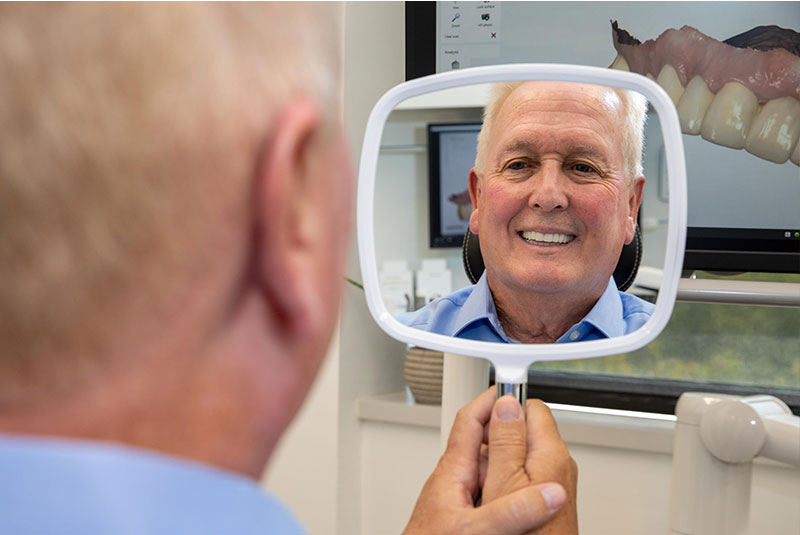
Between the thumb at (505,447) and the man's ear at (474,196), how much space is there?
6.9 inches

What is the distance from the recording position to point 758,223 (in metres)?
1.24

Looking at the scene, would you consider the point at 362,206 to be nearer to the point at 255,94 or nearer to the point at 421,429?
the point at 255,94

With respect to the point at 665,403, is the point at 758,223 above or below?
above

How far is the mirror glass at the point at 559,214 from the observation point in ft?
2.29

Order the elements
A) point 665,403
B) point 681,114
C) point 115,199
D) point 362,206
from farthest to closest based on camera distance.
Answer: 1. point 665,403
2. point 681,114
3. point 362,206
4. point 115,199

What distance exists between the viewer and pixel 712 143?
4.06 ft

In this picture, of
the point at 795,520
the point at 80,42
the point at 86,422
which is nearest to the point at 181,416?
the point at 86,422

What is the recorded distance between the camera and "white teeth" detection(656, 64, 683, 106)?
123cm

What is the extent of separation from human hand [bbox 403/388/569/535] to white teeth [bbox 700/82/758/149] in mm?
709

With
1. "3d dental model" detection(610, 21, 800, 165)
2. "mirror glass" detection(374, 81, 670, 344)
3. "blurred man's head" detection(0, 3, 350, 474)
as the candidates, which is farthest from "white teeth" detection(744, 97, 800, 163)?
"blurred man's head" detection(0, 3, 350, 474)

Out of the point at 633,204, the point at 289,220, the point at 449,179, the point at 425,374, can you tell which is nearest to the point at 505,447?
the point at 633,204

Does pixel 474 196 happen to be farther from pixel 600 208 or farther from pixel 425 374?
pixel 425 374

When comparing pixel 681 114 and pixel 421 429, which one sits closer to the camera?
pixel 681 114

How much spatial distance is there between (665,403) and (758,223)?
1.55 feet
